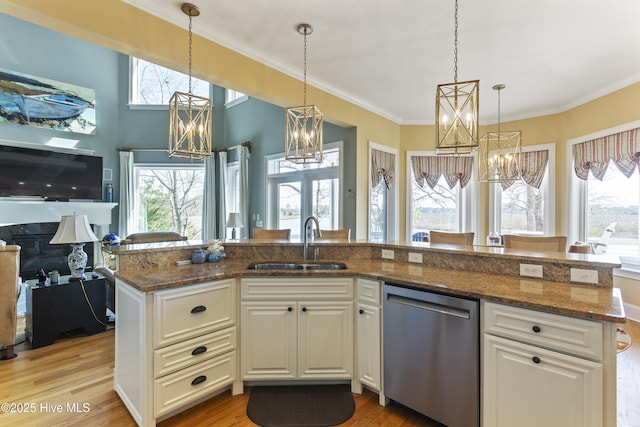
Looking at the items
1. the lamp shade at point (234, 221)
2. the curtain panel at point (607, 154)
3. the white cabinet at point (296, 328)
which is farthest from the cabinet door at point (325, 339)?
the curtain panel at point (607, 154)

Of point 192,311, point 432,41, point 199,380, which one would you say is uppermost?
point 432,41

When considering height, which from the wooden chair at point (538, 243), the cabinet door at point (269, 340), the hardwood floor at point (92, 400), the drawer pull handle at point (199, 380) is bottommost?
the hardwood floor at point (92, 400)

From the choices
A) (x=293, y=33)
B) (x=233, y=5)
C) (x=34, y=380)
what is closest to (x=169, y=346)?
(x=34, y=380)

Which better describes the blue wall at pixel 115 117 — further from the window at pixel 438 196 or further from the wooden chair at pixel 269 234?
the window at pixel 438 196

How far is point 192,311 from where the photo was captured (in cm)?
199

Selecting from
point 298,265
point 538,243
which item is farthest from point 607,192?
point 298,265

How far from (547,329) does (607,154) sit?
4.13 m

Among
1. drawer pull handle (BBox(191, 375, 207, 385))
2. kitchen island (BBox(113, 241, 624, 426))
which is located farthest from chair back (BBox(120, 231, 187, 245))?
drawer pull handle (BBox(191, 375, 207, 385))

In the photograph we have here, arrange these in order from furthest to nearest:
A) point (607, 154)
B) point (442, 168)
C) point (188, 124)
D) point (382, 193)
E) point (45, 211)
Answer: point (442, 168) → point (382, 193) → point (45, 211) → point (607, 154) → point (188, 124)

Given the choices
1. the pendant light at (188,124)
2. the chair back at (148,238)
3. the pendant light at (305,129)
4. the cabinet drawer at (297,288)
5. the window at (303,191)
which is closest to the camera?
the cabinet drawer at (297,288)

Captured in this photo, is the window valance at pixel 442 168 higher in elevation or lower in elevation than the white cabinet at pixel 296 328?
higher

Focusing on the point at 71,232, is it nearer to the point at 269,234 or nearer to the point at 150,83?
the point at 269,234

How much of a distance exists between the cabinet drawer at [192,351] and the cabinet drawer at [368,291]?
0.94 m

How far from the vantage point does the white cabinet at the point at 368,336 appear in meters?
2.10
